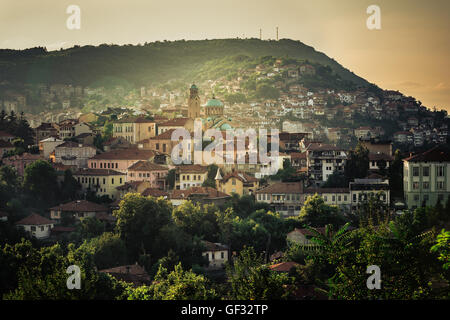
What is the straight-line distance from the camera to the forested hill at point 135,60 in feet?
388

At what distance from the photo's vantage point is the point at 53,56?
12394 centimetres

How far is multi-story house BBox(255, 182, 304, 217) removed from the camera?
39.0m

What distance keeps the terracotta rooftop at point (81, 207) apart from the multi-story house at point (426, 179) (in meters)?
14.4

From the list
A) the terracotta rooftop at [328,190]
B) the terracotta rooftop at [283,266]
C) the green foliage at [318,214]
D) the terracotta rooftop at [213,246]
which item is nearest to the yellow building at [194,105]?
the terracotta rooftop at [328,190]

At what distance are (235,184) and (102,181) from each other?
6801 millimetres

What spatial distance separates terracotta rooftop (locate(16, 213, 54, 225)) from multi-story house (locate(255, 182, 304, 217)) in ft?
33.3

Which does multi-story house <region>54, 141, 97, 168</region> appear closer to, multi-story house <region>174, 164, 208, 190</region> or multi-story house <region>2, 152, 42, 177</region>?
multi-story house <region>2, 152, 42, 177</region>

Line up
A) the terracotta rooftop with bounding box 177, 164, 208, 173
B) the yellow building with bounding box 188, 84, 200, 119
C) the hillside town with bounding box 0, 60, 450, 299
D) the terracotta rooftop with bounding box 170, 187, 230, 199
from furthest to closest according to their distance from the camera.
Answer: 1. the yellow building with bounding box 188, 84, 200, 119
2. the terracotta rooftop with bounding box 177, 164, 208, 173
3. the terracotta rooftop with bounding box 170, 187, 230, 199
4. the hillside town with bounding box 0, 60, 450, 299

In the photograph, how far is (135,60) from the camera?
5581 inches

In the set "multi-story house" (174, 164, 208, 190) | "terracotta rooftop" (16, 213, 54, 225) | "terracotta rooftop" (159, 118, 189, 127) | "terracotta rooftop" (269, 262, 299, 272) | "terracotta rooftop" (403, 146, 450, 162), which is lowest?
"terracotta rooftop" (269, 262, 299, 272)

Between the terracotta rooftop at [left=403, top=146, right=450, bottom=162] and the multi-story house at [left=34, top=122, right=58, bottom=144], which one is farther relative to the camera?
the multi-story house at [left=34, top=122, right=58, bottom=144]

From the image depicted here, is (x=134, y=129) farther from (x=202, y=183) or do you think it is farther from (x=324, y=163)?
(x=324, y=163)

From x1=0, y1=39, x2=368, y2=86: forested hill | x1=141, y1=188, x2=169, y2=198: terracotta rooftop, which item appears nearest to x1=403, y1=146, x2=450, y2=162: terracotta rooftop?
x1=141, y1=188, x2=169, y2=198: terracotta rooftop
